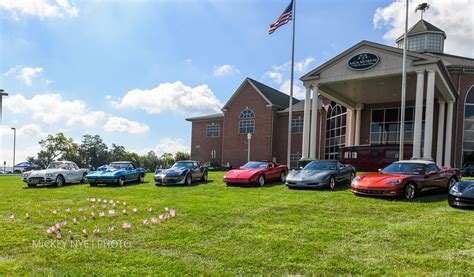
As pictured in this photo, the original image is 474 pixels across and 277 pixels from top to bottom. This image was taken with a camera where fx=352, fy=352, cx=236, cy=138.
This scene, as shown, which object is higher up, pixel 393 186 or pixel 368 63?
pixel 368 63

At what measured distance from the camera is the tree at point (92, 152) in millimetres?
77750

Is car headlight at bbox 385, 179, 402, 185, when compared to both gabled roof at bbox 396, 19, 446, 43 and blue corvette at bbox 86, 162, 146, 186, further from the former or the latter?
gabled roof at bbox 396, 19, 446, 43

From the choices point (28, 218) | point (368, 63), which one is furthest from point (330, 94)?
point (28, 218)

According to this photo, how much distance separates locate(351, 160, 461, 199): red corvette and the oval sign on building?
985 cm

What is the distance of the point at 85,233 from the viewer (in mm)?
6465

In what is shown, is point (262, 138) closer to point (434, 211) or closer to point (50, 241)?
point (434, 211)

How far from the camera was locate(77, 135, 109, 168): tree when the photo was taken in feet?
255

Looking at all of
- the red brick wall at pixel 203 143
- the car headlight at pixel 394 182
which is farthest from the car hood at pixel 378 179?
the red brick wall at pixel 203 143

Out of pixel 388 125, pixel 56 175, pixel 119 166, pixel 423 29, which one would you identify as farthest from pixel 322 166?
pixel 423 29

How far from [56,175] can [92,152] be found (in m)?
66.6

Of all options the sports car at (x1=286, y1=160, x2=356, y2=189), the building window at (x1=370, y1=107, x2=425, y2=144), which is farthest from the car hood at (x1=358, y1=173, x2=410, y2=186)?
the building window at (x1=370, y1=107, x2=425, y2=144)

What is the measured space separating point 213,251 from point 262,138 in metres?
37.5

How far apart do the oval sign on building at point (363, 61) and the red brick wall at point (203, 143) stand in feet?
91.3

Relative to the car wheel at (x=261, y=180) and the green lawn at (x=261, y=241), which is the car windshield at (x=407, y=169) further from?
the car wheel at (x=261, y=180)
